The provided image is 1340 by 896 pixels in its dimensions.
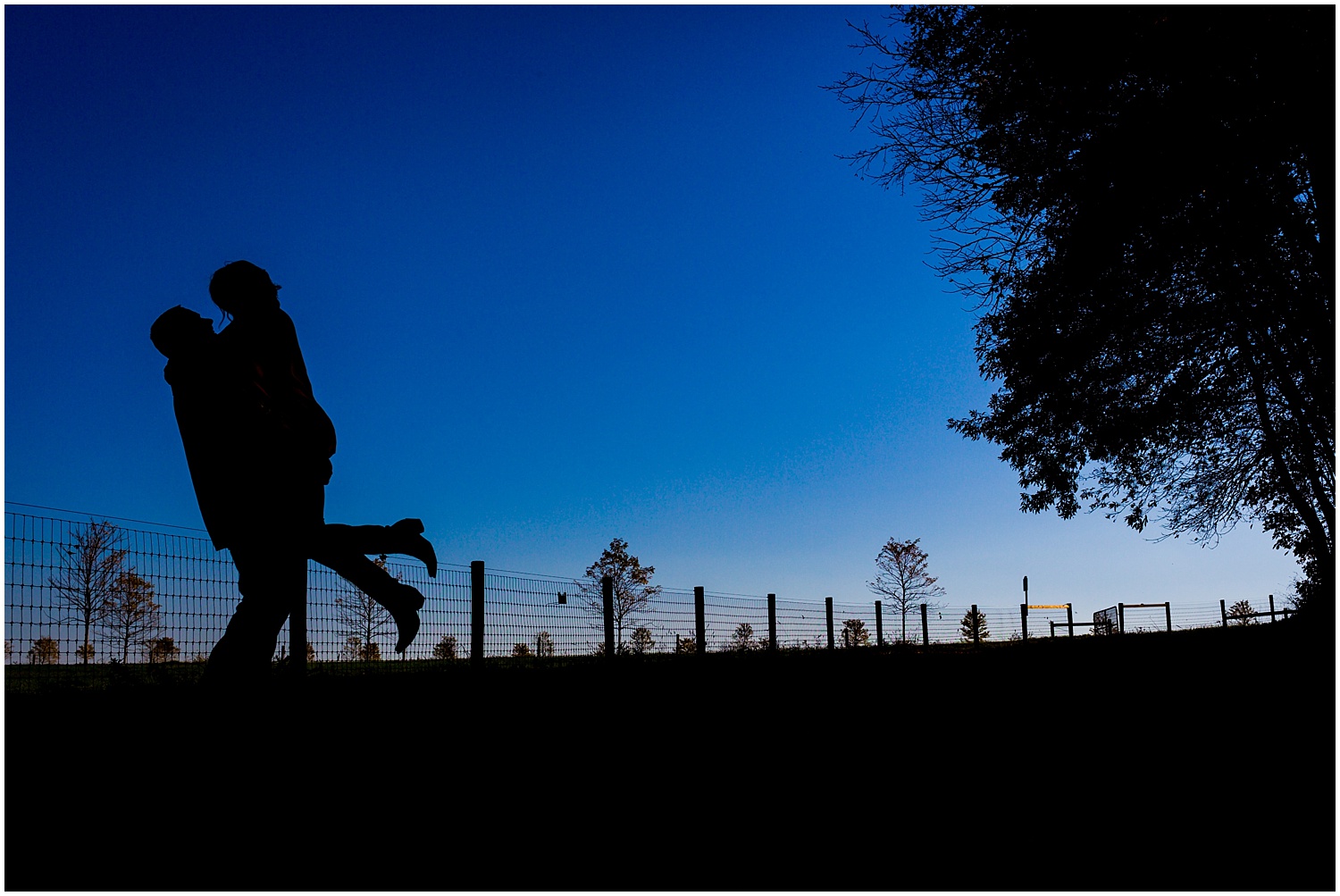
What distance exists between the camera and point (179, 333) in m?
3.49

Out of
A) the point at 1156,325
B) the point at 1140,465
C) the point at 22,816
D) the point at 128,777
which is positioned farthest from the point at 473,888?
the point at 1140,465

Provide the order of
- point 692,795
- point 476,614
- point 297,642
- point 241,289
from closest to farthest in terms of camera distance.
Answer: point 692,795
point 241,289
point 297,642
point 476,614

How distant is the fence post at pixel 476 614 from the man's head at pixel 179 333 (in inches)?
295

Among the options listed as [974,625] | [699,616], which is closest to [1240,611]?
[974,625]

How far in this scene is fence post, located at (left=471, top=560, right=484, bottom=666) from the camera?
10.6 m

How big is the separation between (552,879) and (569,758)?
1.16 meters

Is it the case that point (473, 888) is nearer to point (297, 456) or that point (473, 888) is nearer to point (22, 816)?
point (22, 816)

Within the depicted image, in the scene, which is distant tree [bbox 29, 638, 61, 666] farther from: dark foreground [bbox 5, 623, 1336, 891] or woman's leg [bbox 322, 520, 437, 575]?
woman's leg [bbox 322, 520, 437, 575]

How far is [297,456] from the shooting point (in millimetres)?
3496

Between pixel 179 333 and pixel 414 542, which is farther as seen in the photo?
pixel 414 542

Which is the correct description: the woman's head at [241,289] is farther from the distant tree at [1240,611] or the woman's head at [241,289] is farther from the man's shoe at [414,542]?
the distant tree at [1240,611]

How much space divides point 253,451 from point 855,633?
19667 millimetres

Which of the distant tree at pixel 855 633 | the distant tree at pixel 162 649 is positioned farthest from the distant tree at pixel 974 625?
the distant tree at pixel 162 649

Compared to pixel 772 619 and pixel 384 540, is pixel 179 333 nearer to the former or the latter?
pixel 384 540
